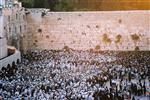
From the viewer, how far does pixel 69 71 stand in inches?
1200

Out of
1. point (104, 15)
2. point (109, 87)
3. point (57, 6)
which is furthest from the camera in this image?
point (57, 6)

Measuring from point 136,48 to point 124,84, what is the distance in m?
14.3

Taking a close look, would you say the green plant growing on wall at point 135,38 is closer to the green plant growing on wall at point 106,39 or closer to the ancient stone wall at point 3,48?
Answer: the green plant growing on wall at point 106,39

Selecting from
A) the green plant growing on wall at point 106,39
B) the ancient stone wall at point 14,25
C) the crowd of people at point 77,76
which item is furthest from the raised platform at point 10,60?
the green plant growing on wall at point 106,39

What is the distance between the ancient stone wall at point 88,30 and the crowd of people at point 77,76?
1.75 metres

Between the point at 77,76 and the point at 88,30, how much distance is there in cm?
1276

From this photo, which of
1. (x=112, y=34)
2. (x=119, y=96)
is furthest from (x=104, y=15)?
(x=119, y=96)

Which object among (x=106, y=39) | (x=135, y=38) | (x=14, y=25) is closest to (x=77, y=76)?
Result: (x=14, y=25)

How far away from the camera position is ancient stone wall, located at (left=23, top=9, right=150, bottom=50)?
1587 inches

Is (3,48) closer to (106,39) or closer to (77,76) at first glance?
(77,76)

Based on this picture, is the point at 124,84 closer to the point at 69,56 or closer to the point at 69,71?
the point at 69,71

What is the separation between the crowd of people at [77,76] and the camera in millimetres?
23297

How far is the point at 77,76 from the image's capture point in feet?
92.5

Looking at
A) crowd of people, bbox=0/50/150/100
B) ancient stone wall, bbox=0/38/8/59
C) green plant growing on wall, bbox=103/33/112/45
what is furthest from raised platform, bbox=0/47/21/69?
green plant growing on wall, bbox=103/33/112/45
